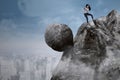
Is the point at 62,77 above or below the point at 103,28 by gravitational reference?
below

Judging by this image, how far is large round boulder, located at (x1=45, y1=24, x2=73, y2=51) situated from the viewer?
18.7 metres

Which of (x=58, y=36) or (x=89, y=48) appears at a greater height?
(x=58, y=36)

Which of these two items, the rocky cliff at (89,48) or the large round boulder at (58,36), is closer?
the rocky cliff at (89,48)

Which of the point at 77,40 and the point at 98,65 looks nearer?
the point at 98,65

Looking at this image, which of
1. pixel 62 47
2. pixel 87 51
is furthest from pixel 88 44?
pixel 62 47

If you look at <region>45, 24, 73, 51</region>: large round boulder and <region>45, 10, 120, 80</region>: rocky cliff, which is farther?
<region>45, 24, 73, 51</region>: large round boulder

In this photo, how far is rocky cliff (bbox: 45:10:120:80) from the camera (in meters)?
17.4

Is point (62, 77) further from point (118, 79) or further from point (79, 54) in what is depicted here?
point (118, 79)

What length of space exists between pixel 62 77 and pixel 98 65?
2.09 meters

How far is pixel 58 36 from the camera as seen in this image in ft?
61.3

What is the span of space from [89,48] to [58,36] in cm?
192

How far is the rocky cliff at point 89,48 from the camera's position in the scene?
686 inches

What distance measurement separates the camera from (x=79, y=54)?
1820 centimetres

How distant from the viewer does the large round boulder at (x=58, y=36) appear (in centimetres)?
1872
